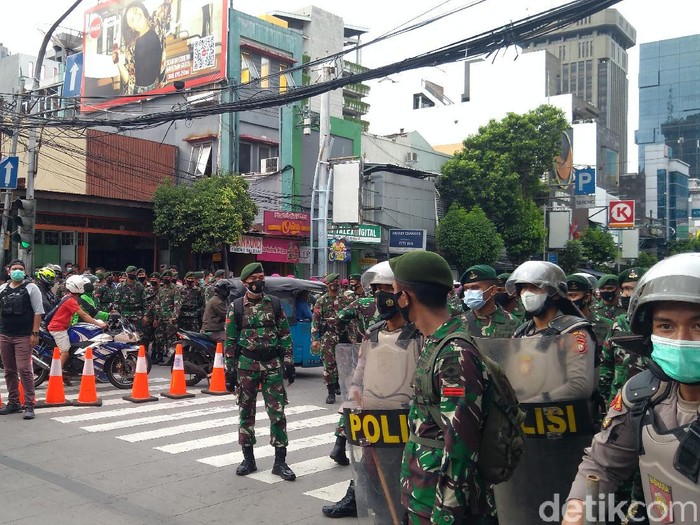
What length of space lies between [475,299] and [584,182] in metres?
42.2

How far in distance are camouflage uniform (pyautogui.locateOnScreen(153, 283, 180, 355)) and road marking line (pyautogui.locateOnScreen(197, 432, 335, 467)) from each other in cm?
665

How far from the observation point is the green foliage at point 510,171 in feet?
116

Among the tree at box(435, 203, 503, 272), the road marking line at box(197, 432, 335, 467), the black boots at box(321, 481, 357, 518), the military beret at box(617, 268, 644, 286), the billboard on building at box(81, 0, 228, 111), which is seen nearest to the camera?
the black boots at box(321, 481, 357, 518)

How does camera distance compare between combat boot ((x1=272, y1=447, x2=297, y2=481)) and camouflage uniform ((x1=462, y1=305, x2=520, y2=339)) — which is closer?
camouflage uniform ((x1=462, y1=305, x2=520, y2=339))

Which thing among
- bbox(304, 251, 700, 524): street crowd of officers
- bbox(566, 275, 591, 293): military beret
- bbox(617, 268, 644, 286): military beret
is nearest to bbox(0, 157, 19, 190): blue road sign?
bbox(617, 268, 644, 286): military beret

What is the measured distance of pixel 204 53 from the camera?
29594 millimetres

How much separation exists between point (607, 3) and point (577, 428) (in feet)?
19.4

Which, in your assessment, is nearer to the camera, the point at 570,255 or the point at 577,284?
the point at 577,284

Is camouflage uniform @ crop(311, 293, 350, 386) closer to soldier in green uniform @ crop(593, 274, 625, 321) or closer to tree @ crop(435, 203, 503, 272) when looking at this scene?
soldier in green uniform @ crop(593, 274, 625, 321)

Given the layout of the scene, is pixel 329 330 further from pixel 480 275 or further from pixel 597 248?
pixel 597 248

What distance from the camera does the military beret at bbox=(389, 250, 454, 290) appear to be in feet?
9.93

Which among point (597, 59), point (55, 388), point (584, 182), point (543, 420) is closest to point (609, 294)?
point (543, 420)

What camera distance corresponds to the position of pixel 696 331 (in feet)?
6.85

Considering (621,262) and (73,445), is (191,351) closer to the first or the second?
(73,445)
